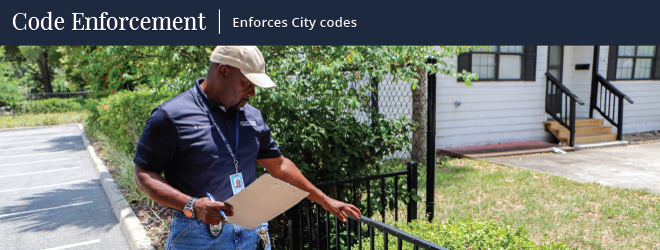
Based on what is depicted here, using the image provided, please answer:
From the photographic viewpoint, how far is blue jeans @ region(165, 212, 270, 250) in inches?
77.8

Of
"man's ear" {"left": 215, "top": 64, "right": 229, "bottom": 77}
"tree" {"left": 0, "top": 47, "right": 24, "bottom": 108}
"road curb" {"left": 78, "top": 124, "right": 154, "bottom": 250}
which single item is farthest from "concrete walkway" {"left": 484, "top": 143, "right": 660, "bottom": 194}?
"tree" {"left": 0, "top": 47, "right": 24, "bottom": 108}

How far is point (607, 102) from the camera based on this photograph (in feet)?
39.1

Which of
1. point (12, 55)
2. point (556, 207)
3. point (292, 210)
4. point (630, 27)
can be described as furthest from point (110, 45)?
point (12, 55)

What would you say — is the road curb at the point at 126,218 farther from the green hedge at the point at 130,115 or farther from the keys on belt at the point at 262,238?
the keys on belt at the point at 262,238

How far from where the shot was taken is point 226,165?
1964mm

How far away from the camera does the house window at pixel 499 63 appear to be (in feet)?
32.5

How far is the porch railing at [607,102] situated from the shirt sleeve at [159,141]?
11.8 meters

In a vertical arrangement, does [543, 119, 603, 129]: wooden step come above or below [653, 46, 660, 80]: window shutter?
below

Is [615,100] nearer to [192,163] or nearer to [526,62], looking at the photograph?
[526,62]

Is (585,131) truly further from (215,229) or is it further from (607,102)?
(215,229)

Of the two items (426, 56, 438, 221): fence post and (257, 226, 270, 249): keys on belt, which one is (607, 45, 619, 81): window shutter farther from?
(257, 226, 270, 249): keys on belt

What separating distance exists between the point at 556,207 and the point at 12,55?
42717mm

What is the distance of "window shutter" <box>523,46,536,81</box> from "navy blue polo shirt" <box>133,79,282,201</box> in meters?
9.80

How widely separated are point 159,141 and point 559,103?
11.1 meters
